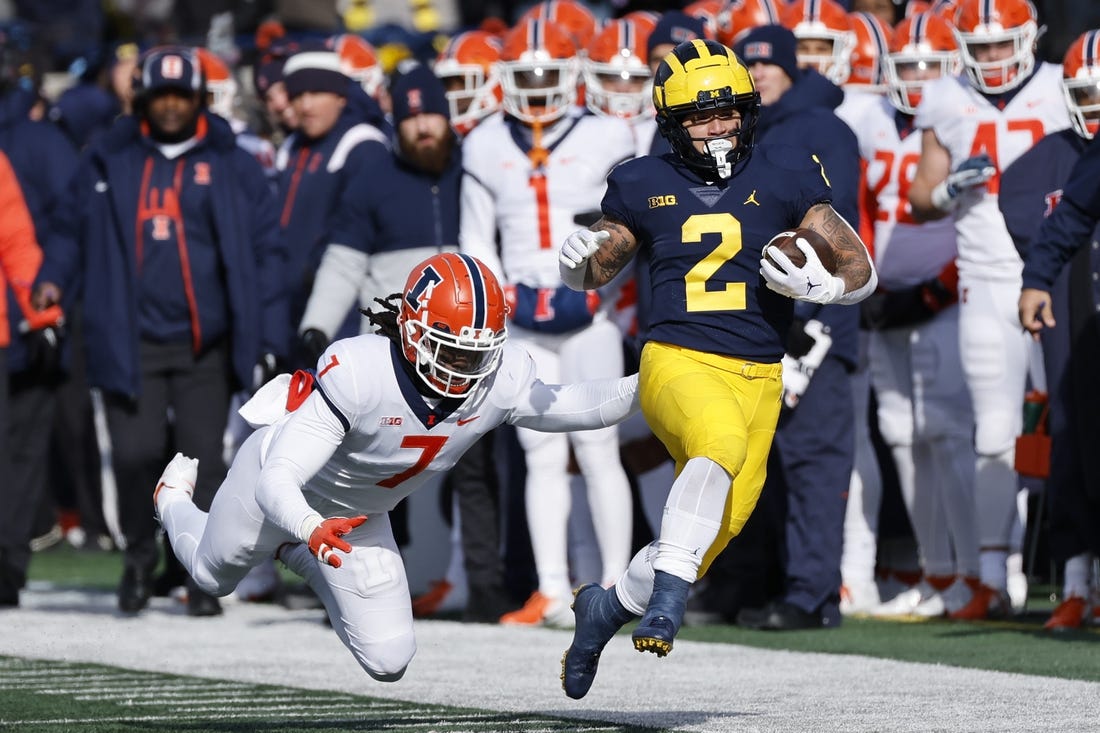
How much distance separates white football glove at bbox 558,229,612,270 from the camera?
5930 millimetres

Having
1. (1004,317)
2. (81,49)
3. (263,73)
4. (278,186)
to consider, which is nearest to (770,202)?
(1004,317)

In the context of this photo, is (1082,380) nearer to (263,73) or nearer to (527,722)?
(527,722)

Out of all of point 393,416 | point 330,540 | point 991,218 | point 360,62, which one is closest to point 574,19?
point 360,62

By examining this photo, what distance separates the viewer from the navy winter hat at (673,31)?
353 inches

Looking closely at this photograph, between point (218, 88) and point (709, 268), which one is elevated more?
point (709, 268)

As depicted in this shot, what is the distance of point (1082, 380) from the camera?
25.3 feet

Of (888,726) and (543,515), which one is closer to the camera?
(888,726)

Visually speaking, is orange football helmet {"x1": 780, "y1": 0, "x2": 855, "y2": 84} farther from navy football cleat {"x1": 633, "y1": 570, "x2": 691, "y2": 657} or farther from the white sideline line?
navy football cleat {"x1": 633, "y1": 570, "x2": 691, "y2": 657}

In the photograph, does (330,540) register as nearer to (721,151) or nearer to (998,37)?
(721,151)

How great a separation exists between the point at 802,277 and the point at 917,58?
369cm

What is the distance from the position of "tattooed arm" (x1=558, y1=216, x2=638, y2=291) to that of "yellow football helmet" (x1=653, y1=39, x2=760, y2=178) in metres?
0.28

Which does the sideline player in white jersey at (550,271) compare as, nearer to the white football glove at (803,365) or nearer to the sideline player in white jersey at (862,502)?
the white football glove at (803,365)

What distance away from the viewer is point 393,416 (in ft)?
18.8

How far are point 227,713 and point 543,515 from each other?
101 inches
